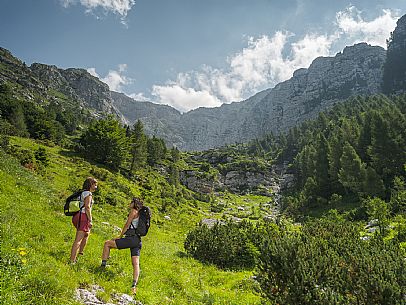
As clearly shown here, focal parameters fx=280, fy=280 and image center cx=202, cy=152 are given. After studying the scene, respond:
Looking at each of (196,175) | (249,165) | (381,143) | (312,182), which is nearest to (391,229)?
(381,143)

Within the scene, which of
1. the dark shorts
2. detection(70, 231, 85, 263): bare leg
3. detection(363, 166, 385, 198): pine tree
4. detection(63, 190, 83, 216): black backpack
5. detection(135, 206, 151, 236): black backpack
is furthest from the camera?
detection(363, 166, 385, 198): pine tree

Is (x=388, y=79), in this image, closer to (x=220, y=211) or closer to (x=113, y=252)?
(x=220, y=211)

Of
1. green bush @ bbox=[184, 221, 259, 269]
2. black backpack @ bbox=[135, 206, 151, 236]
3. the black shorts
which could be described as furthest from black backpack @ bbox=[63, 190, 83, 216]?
green bush @ bbox=[184, 221, 259, 269]

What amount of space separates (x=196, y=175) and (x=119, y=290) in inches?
4588

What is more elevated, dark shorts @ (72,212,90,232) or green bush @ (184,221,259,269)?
dark shorts @ (72,212,90,232)

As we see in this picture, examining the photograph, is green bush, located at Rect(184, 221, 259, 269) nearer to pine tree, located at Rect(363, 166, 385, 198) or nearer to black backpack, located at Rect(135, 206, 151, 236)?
black backpack, located at Rect(135, 206, 151, 236)

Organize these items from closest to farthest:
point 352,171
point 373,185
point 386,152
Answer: point 373,185 < point 352,171 < point 386,152

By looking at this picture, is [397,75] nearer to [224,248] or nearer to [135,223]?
[224,248]

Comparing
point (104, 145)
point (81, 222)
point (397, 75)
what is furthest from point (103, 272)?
point (397, 75)

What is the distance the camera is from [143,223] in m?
10.0

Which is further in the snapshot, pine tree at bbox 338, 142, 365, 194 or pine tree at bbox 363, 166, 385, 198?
pine tree at bbox 338, 142, 365, 194

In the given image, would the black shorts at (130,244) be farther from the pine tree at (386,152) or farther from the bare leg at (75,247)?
the pine tree at (386,152)

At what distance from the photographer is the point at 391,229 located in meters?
27.3

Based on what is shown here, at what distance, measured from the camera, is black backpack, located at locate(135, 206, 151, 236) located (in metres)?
9.91
